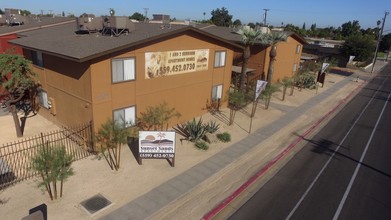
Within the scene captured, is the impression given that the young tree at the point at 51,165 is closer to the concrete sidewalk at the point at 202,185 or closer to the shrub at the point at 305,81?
the concrete sidewalk at the point at 202,185

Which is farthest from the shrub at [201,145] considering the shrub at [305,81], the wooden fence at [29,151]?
the shrub at [305,81]

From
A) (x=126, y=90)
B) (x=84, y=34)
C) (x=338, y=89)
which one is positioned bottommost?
(x=338, y=89)

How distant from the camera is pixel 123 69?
1700cm

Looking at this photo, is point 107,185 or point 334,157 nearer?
point 107,185

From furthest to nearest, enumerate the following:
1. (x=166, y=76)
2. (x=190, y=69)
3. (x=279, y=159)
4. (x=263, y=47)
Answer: (x=263, y=47)
(x=190, y=69)
(x=166, y=76)
(x=279, y=159)

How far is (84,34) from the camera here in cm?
2106

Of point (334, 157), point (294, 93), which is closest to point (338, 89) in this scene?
point (294, 93)

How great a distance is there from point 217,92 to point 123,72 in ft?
34.0

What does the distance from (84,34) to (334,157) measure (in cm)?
1937

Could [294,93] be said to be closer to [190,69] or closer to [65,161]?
[190,69]

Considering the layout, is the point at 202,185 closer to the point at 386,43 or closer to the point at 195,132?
the point at 195,132

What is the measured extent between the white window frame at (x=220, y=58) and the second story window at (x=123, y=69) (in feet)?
28.1

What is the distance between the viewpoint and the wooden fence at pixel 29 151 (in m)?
13.4

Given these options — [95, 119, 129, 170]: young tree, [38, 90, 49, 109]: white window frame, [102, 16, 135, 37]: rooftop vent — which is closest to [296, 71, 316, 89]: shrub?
[102, 16, 135, 37]: rooftop vent
